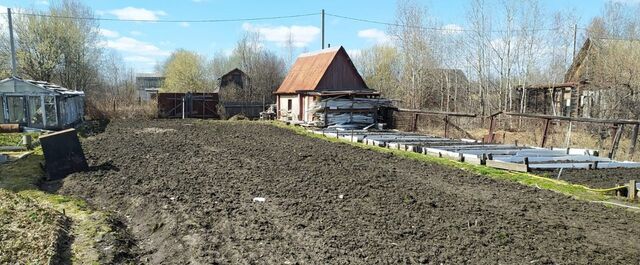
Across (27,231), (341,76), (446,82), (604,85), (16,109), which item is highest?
(341,76)

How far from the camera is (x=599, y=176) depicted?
32.7 ft

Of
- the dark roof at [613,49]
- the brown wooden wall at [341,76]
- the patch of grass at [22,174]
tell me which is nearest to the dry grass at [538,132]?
the dark roof at [613,49]

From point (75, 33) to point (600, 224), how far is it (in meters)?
38.2

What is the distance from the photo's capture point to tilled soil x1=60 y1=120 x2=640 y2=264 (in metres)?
5.14

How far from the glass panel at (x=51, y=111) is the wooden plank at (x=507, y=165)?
2100 centimetres

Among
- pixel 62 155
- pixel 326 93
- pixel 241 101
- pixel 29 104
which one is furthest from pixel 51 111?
pixel 241 101

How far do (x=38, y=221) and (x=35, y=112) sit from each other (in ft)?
63.7

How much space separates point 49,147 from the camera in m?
10.3

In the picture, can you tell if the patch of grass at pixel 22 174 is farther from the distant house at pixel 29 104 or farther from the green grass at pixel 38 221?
the distant house at pixel 29 104

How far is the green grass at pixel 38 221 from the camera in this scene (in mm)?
5191

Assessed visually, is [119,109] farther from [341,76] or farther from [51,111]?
[341,76]

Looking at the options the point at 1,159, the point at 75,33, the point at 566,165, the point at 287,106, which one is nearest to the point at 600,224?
the point at 566,165

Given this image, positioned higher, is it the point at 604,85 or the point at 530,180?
the point at 604,85

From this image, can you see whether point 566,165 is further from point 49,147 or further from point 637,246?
point 49,147
